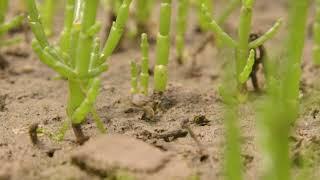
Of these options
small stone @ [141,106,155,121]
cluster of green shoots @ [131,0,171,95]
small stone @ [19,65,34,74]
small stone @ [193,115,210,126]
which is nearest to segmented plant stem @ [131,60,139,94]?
cluster of green shoots @ [131,0,171,95]

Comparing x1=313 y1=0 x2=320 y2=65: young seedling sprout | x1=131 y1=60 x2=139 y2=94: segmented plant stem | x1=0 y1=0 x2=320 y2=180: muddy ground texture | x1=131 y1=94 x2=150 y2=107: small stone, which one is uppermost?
x1=313 y1=0 x2=320 y2=65: young seedling sprout

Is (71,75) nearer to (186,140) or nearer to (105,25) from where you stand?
(186,140)

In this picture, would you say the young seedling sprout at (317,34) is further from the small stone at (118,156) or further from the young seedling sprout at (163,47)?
the small stone at (118,156)

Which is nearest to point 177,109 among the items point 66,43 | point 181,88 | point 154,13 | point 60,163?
point 181,88

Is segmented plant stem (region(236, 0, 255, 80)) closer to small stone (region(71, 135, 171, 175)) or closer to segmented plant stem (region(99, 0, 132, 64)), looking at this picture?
segmented plant stem (region(99, 0, 132, 64))

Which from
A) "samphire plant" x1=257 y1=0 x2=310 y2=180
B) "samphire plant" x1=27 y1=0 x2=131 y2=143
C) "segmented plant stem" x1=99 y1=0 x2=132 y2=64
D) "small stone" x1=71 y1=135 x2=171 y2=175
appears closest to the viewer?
"samphire plant" x1=257 y1=0 x2=310 y2=180

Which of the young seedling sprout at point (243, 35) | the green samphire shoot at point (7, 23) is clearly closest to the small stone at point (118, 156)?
the young seedling sprout at point (243, 35)
